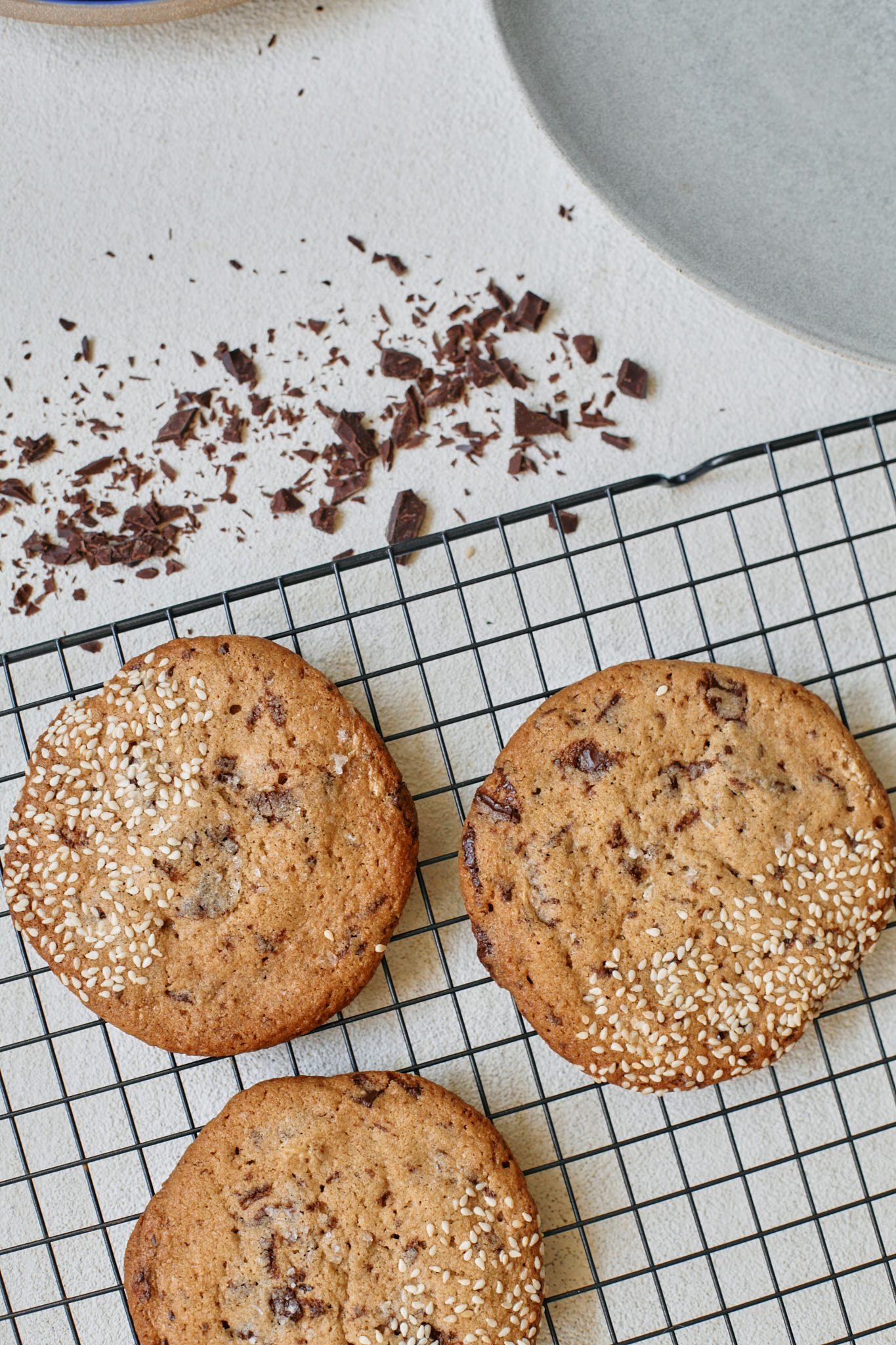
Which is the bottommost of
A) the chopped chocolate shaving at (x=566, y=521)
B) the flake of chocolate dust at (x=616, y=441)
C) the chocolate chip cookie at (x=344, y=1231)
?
the chocolate chip cookie at (x=344, y=1231)

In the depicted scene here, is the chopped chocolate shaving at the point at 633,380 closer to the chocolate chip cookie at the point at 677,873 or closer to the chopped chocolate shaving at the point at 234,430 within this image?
the chocolate chip cookie at the point at 677,873

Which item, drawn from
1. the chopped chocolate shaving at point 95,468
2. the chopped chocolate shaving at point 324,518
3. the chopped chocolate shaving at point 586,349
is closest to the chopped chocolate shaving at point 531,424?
the chopped chocolate shaving at point 586,349

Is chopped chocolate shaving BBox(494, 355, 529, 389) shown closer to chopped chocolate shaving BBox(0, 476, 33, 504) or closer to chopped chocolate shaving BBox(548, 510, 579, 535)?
chopped chocolate shaving BBox(548, 510, 579, 535)

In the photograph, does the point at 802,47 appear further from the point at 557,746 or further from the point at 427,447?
the point at 557,746

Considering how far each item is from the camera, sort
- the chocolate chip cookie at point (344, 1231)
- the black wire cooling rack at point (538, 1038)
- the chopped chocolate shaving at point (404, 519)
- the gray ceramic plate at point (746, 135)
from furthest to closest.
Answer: the chopped chocolate shaving at point (404, 519), the black wire cooling rack at point (538, 1038), the chocolate chip cookie at point (344, 1231), the gray ceramic plate at point (746, 135)

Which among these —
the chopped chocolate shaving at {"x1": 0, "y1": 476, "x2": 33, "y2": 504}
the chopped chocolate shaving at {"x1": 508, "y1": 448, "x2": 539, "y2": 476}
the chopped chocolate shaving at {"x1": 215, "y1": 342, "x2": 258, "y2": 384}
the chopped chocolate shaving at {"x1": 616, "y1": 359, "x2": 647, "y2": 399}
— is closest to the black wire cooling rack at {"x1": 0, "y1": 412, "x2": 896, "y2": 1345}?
the chopped chocolate shaving at {"x1": 508, "y1": 448, "x2": 539, "y2": 476}

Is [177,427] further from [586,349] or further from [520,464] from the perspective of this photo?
[586,349]

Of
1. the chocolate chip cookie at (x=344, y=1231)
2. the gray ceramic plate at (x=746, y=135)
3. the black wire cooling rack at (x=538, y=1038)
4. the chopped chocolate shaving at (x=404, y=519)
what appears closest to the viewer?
the gray ceramic plate at (x=746, y=135)

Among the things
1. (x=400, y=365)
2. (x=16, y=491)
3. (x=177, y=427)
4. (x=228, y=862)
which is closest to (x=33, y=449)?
(x=16, y=491)

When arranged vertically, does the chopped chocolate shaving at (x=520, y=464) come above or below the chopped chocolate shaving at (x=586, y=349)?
below
